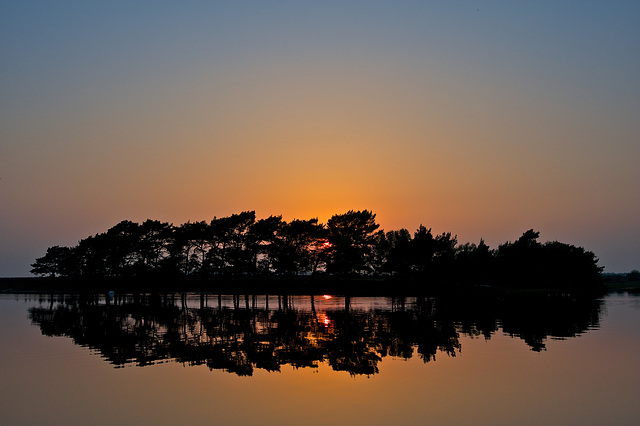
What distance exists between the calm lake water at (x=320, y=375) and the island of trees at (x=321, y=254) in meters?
79.9

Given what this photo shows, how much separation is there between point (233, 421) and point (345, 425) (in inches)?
170

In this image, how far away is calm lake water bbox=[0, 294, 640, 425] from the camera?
20.2 meters

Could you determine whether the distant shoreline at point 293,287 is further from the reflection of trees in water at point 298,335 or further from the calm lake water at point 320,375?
the calm lake water at point 320,375

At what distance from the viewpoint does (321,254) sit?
450ft

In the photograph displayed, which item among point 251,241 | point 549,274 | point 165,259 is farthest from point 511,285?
point 165,259

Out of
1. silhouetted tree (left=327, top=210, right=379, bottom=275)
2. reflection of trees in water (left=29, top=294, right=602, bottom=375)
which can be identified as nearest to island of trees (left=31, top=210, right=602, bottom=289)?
silhouetted tree (left=327, top=210, right=379, bottom=275)

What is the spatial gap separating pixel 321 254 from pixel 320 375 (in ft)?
364

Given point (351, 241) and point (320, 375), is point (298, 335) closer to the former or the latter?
point (320, 375)

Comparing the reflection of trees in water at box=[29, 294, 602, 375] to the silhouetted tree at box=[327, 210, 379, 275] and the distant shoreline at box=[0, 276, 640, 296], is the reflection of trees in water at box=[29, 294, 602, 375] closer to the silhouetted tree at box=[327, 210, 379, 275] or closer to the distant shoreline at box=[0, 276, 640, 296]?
the distant shoreline at box=[0, 276, 640, 296]

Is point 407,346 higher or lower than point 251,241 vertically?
lower

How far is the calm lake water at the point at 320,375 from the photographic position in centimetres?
2025

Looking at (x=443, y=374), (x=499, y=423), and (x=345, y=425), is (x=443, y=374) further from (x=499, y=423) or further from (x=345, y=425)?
(x=345, y=425)

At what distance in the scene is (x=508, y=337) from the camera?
41562mm

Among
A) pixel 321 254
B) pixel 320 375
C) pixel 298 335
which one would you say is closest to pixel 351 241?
pixel 321 254
